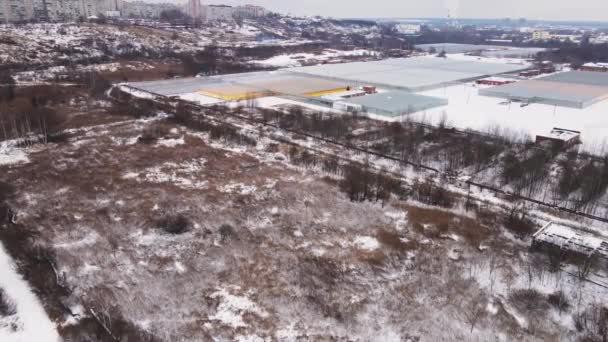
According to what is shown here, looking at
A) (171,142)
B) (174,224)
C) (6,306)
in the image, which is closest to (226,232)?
(174,224)

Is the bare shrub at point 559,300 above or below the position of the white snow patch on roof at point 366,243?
below

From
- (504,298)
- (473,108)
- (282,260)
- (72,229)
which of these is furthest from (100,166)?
(473,108)

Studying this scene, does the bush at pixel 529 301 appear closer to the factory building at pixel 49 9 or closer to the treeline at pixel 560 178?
the treeline at pixel 560 178

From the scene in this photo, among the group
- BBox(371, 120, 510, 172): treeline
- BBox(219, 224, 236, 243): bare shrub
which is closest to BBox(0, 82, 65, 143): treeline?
BBox(219, 224, 236, 243): bare shrub

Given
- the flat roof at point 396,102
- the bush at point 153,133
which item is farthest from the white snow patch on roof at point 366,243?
the flat roof at point 396,102

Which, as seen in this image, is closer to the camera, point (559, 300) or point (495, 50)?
point (559, 300)

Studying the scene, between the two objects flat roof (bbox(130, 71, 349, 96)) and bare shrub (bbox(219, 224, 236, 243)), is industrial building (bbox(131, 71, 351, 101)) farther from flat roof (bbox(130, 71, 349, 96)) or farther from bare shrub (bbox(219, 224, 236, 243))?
bare shrub (bbox(219, 224, 236, 243))

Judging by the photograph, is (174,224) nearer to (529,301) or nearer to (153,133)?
(529,301)
